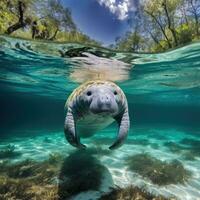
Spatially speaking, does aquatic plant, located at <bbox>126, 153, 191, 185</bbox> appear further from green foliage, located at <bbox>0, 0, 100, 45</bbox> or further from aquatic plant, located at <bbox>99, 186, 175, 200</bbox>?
green foliage, located at <bbox>0, 0, 100, 45</bbox>

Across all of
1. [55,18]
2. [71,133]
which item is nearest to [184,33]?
[55,18]

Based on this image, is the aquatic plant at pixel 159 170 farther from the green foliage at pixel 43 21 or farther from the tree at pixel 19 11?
the tree at pixel 19 11

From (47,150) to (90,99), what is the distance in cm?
944

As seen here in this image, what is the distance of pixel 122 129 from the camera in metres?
6.15

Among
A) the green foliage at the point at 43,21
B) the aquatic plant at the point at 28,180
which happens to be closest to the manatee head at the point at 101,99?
the aquatic plant at the point at 28,180

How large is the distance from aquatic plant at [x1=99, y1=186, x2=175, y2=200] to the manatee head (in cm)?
305

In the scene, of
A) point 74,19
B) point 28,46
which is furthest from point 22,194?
point 28,46

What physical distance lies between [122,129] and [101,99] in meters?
1.29

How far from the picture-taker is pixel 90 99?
5770mm

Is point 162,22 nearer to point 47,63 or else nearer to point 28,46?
point 28,46

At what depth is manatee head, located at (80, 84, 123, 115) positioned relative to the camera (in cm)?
521

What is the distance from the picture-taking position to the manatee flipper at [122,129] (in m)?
6.00

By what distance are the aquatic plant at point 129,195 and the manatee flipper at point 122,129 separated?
221 centimetres

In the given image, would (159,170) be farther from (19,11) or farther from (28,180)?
(19,11)
